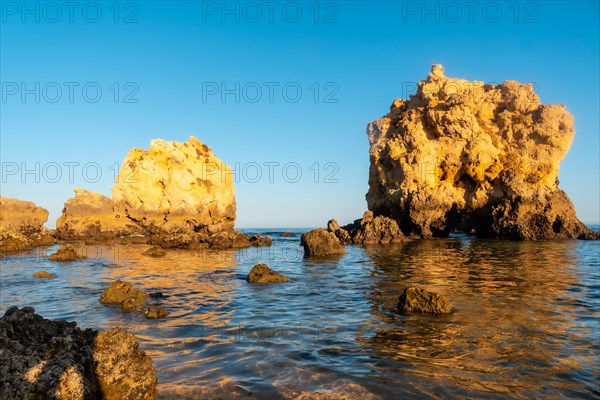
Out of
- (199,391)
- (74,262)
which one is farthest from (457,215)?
(199,391)

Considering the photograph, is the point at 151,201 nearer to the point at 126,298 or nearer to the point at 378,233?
the point at 378,233

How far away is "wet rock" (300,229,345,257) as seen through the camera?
97.3 feet

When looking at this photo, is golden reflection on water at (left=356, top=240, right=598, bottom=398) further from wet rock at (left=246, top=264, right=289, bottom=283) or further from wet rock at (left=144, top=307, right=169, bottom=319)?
wet rock at (left=144, top=307, right=169, bottom=319)

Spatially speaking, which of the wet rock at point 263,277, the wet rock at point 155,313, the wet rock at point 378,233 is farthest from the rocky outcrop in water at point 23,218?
the wet rock at point 155,313

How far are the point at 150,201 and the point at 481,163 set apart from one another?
133 feet

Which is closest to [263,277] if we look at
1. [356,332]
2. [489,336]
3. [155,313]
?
[155,313]

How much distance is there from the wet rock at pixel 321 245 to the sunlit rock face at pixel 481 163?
1685 cm

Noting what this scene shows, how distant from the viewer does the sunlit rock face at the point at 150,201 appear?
50906 mm

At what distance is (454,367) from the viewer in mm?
6906

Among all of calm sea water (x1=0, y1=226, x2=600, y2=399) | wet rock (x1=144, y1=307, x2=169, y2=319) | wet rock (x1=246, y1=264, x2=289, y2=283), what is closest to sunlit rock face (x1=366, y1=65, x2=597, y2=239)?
calm sea water (x1=0, y1=226, x2=600, y2=399)

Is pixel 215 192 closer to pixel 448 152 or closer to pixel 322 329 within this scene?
pixel 448 152

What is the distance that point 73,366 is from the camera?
4789 mm

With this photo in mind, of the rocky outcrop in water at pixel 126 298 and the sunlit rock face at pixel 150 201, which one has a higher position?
the sunlit rock face at pixel 150 201

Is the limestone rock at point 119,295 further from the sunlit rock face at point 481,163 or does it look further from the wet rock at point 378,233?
the sunlit rock face at point 481,163
